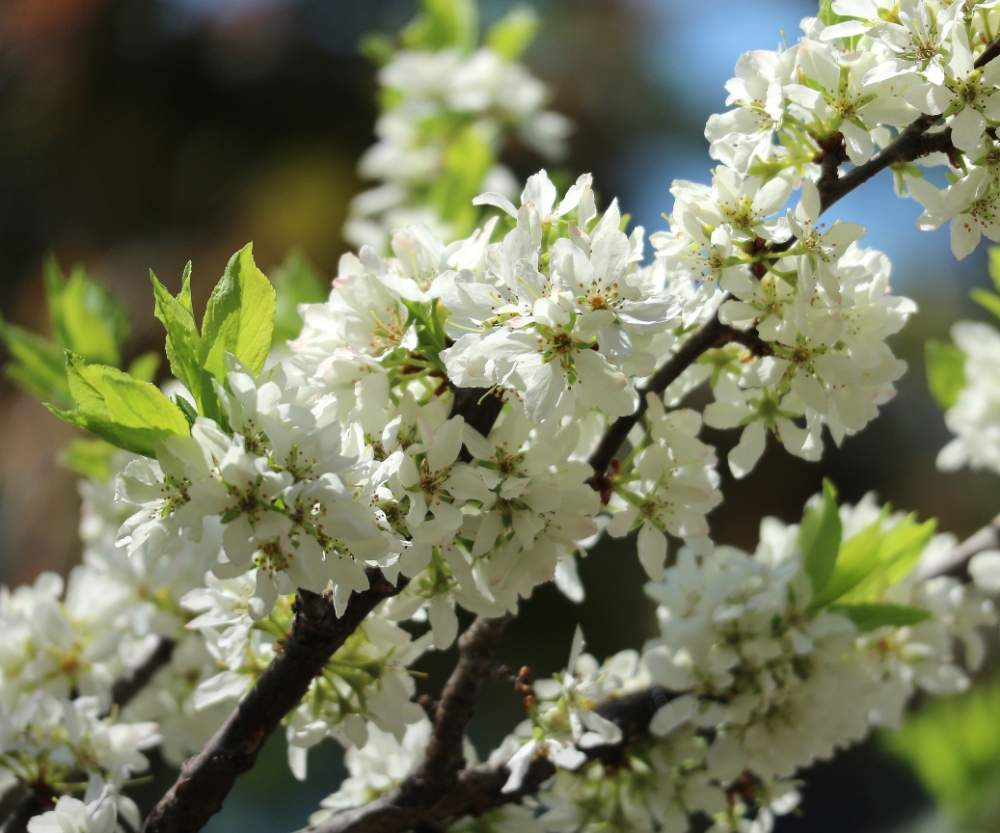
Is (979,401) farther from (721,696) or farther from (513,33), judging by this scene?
(513,33)

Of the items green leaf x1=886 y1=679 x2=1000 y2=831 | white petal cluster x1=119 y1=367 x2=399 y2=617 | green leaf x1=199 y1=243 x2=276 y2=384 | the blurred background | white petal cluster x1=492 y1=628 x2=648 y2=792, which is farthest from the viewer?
the blurred background

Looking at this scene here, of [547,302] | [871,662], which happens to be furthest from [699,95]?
[547,302]

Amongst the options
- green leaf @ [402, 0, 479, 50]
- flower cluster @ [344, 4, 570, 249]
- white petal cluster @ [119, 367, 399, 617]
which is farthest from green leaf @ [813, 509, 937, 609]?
green leaf @ [402, 0, 479, 50]

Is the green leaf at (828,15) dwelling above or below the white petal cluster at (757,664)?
above

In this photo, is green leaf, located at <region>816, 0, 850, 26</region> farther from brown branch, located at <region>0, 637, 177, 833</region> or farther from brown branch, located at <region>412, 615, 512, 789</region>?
brown branch, located at <region>0, 637, 177, 833</region>

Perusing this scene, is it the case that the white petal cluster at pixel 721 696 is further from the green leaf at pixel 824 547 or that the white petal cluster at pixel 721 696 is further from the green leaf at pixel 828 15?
the green leaf at pixel 828 15

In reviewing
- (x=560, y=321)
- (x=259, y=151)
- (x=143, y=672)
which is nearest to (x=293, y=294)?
(x=143, y=672)

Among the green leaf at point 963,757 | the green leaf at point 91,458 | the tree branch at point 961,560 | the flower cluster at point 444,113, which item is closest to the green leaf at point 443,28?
the flower cluster at point 444,113
